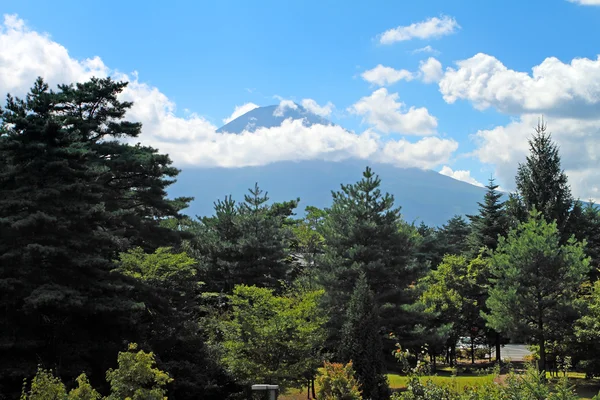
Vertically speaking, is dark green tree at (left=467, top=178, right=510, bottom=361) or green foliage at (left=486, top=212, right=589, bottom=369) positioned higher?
dark green tree at (left=467, top=178, right=510, bottom=361)

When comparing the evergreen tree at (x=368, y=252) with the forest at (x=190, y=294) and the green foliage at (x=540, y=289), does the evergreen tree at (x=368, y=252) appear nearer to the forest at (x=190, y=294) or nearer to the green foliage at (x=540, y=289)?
the forest at (x=190, y=294)

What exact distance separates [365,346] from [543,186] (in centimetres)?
2499

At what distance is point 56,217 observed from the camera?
48.5ft

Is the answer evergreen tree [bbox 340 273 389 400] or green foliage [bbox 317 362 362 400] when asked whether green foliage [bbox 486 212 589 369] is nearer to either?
evergreen tree [bbox 340 273 389 400]

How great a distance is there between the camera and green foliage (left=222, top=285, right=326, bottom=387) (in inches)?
666

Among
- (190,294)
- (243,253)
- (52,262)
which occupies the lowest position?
(190,294)

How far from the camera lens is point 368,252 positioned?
77.8 ft

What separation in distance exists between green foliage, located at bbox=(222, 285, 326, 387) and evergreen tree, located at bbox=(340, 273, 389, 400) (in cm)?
109

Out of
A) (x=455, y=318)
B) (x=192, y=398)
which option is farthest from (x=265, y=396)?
(x=455, y=318)

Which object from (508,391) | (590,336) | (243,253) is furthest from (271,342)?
(590,336)

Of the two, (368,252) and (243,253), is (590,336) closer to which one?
(368,252)

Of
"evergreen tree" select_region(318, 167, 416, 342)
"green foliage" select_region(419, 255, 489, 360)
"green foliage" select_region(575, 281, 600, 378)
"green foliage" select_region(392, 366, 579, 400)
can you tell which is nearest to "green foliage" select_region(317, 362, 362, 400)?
"green foliage" select_region(392, 366, 579, 400)

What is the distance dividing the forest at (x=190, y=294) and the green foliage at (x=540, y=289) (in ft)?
0.21

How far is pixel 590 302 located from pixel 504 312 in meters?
3.99
